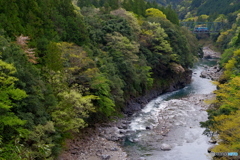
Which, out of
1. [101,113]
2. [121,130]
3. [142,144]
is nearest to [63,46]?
[101,113]

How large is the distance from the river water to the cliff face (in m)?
0.87

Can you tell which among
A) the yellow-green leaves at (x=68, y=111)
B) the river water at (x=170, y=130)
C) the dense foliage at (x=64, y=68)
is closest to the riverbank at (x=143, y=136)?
the river water at (x=170, y=130)

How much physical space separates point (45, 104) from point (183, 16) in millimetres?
149747

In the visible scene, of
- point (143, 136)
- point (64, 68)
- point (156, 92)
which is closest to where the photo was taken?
point (64, 68)

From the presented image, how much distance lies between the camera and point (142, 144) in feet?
76.1

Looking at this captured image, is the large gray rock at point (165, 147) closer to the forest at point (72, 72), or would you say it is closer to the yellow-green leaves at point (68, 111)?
the forest at point (72, 72)

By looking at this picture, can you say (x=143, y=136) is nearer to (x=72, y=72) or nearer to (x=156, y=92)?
(x=72, y=72)

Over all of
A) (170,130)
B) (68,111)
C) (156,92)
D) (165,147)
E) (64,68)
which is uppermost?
(64,68)

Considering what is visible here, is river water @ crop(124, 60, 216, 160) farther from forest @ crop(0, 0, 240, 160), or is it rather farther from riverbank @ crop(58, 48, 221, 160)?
forest @ crop(0, 0, 240, 160)

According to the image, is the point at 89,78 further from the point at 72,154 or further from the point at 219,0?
the point at 219,0

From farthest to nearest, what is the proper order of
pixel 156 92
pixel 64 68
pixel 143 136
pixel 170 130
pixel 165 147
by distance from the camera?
pixel 156 92
pixel 170 130
pixel 143 136
pixel 64 68
pixel 165 147

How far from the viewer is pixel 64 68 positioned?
74.5 ft

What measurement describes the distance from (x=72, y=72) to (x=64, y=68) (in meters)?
1.19

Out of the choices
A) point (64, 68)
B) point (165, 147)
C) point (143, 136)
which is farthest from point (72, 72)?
point (165, 147)
